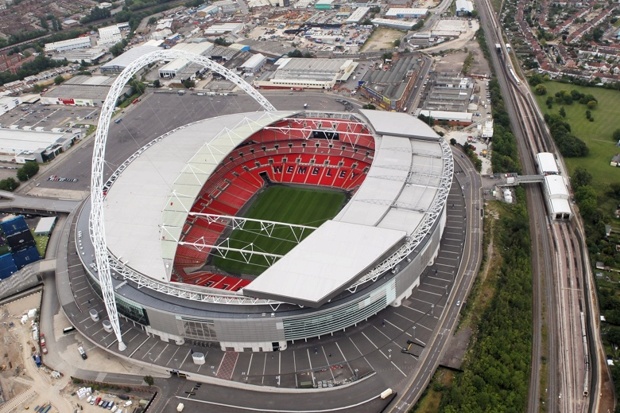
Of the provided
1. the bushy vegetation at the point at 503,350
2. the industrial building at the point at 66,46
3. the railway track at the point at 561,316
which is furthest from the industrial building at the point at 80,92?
the bushy vegetation at the point at 503,350

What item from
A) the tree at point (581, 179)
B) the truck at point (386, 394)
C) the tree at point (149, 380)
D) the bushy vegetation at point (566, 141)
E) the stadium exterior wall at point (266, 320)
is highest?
the bushy vegetation at point (566, 141)

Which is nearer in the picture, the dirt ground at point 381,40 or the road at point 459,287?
the road at point 459,287

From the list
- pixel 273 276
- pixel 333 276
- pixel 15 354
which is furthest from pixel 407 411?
pixel 15 354

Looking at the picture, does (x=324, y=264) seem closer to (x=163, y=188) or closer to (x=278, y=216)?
(x=278, y=216)

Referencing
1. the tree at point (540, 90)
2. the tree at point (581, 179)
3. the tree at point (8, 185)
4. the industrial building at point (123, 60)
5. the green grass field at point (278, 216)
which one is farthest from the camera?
the industrial building at point (123, 60)

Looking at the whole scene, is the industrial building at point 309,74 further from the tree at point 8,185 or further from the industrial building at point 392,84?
the tree at point 8,185

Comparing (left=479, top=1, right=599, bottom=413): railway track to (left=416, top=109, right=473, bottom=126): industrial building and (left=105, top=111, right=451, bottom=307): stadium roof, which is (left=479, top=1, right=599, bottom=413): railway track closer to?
(left=105, top=111, right=451, bottom=307): stadium roof
